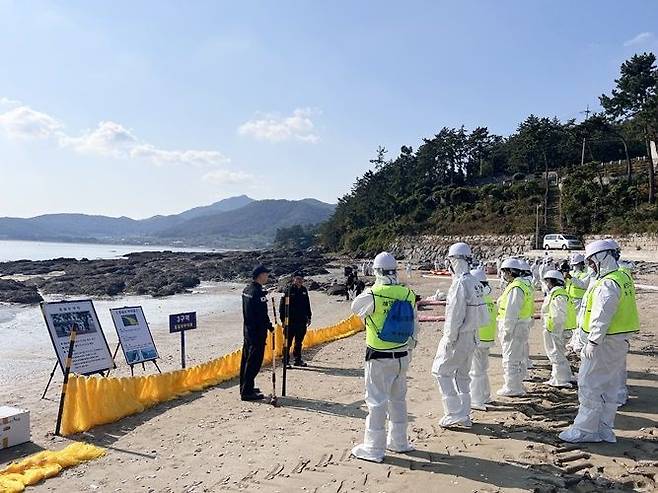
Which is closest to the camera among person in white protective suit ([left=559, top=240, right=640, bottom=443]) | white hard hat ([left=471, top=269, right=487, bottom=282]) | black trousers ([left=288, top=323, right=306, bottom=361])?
person in white protective suit ([left=559, top=240, right=640, bottom=443])

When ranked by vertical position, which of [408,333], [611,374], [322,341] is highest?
[408,333]

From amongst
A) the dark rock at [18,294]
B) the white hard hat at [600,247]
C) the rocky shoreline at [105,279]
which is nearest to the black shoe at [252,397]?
the white hard hat at [600,247]

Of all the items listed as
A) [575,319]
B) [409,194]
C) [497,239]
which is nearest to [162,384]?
[575,319]

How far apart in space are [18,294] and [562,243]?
36182 mm

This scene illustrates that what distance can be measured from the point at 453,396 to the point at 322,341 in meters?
8.09

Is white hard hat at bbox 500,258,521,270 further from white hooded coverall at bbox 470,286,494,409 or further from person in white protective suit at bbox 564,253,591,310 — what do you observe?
person in white protective suit at bbox 564,253,591,310

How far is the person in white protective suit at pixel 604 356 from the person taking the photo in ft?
21.4

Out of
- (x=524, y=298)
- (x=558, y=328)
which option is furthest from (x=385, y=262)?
(x=558, y=328)

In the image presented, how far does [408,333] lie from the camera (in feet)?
21.1

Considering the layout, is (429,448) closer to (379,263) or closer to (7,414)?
(379,263)

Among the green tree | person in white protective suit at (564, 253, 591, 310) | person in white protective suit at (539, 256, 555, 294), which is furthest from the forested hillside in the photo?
person in white protective suit at (564, 253, 591, 310)

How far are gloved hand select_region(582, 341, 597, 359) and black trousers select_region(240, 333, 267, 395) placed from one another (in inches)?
195

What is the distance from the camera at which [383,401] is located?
6.31 m

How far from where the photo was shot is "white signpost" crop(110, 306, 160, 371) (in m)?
11.1
